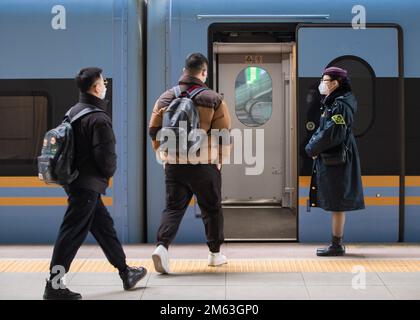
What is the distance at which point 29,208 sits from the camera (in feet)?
19.4

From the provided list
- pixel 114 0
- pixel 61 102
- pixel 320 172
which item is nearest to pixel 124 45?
pixel 114 0

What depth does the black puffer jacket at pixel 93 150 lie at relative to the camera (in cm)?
405

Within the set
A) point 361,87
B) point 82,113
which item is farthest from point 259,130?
point 82,113

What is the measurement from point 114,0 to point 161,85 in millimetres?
925

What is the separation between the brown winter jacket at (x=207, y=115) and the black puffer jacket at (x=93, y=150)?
2.52 feet

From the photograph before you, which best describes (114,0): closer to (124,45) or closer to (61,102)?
(124,45)

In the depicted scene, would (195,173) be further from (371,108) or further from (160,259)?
(371,108)

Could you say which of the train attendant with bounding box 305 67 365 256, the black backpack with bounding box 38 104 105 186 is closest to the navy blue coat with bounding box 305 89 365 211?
the train attendant with bounding box 305 67 365 256

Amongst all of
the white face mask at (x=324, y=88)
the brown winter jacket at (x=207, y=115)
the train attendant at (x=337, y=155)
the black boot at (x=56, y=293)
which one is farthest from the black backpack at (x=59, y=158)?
the white face mask at (x=324, y=88)

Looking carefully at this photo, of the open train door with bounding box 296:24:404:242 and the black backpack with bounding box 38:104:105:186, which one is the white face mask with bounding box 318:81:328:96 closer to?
the open train door with bounding box 296:24:404:242

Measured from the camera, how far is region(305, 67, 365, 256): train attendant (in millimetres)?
5234

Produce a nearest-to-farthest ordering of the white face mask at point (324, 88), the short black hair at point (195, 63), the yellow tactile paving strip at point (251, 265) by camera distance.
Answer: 1. the short black hair at point (195, 63)
2. the yellow tactile paving strip at point (251, 265)
3. the white face mask at point (324, 88)


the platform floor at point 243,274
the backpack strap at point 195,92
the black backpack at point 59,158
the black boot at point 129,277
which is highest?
the backpack strap at point 195,92

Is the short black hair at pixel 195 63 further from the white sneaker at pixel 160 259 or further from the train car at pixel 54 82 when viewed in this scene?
the white sneaker at pixel 160 259
